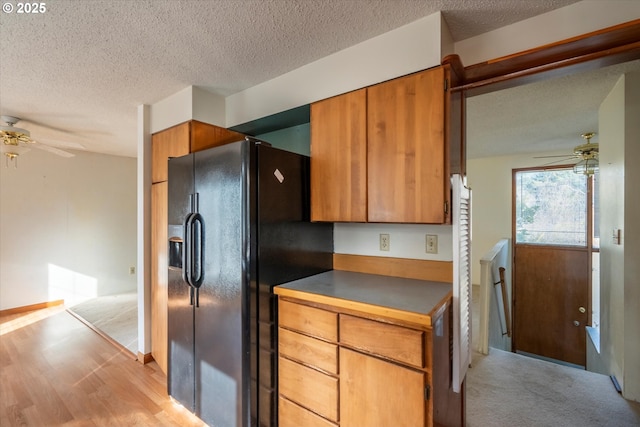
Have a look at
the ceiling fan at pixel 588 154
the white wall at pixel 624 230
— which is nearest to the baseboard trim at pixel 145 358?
the white wall at pixel 624 230

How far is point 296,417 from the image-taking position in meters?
1.61

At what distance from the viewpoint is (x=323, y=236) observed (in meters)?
2.16

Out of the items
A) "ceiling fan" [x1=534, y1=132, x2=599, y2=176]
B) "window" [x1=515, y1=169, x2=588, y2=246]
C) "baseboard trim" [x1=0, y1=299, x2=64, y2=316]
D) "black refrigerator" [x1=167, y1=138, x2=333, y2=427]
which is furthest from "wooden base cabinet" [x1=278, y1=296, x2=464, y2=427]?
"baseboard trim" [x1=0, y1=299, x2=64, y2=316]

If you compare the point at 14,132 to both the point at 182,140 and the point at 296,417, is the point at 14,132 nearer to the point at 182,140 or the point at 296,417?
the point at 182,140

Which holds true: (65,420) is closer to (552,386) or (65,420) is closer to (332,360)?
(332,360)

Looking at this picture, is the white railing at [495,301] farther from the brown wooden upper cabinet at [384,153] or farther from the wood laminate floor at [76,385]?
the wood laminate floor at [76,385]

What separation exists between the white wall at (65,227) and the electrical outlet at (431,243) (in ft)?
17.4

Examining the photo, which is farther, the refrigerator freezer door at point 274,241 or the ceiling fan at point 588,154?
the ceiling fan at point 588,154

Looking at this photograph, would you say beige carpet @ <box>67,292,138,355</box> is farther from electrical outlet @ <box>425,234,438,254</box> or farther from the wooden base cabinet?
electrical outlet @ <box>425,234,438,254</box>

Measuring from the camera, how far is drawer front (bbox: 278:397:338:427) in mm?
1520

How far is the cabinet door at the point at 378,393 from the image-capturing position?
1.23 m

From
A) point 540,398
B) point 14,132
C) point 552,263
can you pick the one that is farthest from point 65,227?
point 552,263

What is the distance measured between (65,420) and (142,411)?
465mm

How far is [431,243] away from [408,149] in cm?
64
